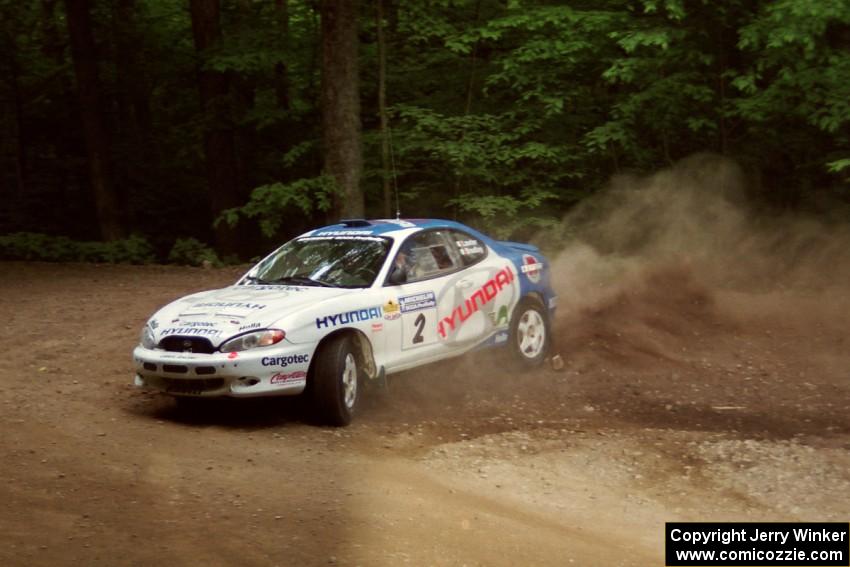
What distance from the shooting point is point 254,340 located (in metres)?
9.09

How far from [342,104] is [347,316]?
7967mm

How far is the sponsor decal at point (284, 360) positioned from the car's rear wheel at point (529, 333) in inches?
134

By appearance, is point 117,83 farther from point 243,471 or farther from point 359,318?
point 243,471

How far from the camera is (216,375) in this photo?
356 inches

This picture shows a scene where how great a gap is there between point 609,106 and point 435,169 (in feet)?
11.4

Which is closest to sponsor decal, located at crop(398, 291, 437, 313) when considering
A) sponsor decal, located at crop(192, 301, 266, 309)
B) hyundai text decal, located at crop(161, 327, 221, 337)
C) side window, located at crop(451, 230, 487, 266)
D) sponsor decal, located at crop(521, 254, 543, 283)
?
side window, located at crop(451, 230, 487, 266)

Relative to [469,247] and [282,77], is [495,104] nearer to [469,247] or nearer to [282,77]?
[282,77]

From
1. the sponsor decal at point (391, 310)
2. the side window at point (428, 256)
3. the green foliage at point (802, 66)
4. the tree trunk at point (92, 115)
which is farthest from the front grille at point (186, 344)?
the tree trunk at point (92, 115)

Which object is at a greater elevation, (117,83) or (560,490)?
(117,83)

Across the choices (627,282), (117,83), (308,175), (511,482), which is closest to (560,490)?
(511,482)

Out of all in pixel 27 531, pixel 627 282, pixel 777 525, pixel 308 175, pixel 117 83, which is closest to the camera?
pixel 27 531

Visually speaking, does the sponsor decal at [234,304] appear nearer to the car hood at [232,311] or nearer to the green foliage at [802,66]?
the car hood at [232,311]

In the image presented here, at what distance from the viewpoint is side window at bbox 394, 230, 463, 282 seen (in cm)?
1071

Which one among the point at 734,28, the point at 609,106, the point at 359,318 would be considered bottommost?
the point at 359,318
